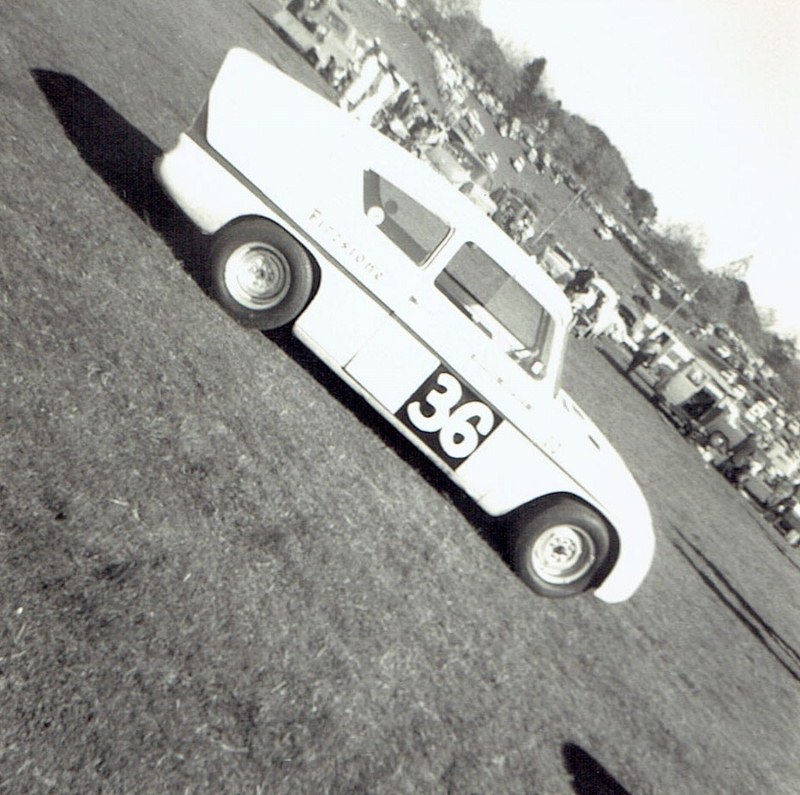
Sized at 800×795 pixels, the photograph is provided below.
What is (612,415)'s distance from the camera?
12672 mm

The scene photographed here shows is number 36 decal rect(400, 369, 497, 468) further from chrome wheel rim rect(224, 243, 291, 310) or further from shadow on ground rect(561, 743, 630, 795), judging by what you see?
shadow on ground rect(561, 743, 630, 795)

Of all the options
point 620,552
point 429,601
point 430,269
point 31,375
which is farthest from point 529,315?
point 31,375

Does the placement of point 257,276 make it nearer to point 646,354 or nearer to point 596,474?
point 596,474

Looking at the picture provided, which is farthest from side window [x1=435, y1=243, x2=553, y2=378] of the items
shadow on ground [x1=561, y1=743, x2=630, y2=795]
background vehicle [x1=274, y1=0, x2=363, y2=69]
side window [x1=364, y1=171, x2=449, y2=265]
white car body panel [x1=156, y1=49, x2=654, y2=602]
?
background vehicle [x1=274, y1=0, x2=363, y2=69]

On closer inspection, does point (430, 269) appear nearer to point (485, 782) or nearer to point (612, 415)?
point (485, 782)

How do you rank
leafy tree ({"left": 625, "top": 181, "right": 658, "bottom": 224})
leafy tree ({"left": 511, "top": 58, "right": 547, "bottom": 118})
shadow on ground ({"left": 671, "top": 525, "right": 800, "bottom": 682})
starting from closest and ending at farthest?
shadow on ground ({"left": 671, "top": 525, "right": 800, "bottom": 682}), leafy tree ({"left": 511, "top": 58, "right": 547, "bottom": 118}), leafy tree ({"left": 625, "top": 181, "right": 658, "bottom": 224})

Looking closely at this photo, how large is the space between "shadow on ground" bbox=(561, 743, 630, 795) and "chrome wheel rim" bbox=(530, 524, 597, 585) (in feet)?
4.17

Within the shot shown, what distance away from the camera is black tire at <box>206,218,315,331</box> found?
479 cm

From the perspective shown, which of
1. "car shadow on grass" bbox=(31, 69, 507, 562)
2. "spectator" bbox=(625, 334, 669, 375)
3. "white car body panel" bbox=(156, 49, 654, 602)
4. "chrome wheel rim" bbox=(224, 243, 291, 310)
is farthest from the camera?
"spectator" bbox=(625, 334, 669, 375)

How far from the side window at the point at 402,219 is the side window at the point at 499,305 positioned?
0.22 m

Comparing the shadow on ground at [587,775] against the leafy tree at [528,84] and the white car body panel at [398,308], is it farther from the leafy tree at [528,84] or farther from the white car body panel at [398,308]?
the leafy tree at [528,84]

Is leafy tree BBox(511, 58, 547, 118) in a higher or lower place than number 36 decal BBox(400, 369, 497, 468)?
higher

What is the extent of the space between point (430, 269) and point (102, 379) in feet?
7.32

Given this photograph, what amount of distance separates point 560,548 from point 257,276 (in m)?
2.96
